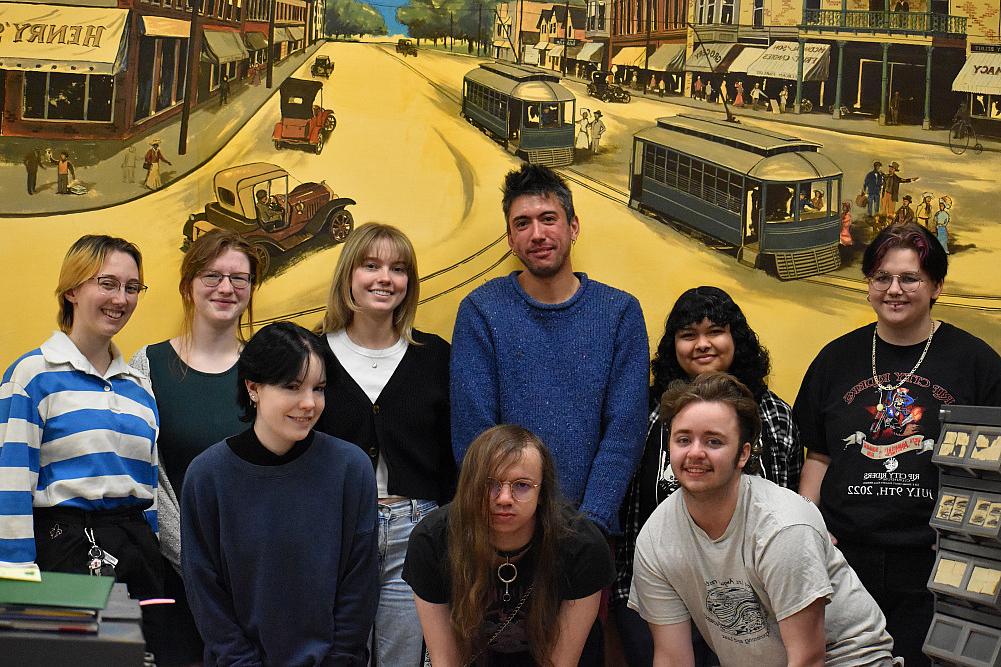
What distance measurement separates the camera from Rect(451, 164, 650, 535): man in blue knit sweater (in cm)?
303

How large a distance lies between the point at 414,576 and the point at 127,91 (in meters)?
2.02

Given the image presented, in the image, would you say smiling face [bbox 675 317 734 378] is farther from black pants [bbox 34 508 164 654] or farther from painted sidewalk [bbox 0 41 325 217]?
painted sidewalk [bbox 0 41 325 217]

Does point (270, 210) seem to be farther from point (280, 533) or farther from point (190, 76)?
point (280, 533)

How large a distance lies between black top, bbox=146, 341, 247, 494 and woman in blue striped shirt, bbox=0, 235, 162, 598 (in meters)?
0.09

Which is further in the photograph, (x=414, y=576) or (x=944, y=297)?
(x=944, y=297)

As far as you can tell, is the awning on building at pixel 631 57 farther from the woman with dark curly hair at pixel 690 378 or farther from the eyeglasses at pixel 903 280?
the eyeglasses at pixel 903 280

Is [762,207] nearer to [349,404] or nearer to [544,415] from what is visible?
[544,415]

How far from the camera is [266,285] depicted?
12.2 feet

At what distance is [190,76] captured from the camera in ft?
12.1

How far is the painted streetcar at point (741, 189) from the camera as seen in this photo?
12.7ft

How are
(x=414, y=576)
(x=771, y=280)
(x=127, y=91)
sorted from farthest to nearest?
1. (x=771, y=280)
2. (x=127, y=91)
3. (x=414, y=576)

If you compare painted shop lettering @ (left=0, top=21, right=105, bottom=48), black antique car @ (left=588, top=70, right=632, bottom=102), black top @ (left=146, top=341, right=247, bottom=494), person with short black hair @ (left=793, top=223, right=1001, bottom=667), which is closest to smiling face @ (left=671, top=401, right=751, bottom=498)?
person with short black hair @ (left=793, top=223, right=1001, bottom=667)

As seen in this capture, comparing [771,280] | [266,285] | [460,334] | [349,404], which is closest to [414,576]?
[349,404]

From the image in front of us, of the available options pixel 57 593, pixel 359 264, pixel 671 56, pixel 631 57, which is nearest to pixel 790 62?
pixel 671 56
